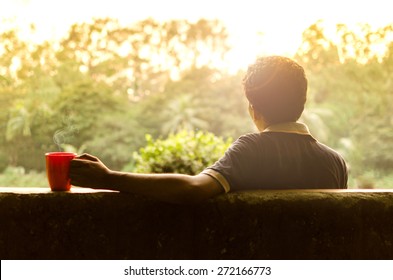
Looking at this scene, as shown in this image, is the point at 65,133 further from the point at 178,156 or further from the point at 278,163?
the point at 178,156

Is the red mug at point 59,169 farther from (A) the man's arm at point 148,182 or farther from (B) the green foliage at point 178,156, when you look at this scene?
(B) the green foliage at point 178,156

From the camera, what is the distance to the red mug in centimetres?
152

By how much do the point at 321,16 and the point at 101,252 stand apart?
1418cm

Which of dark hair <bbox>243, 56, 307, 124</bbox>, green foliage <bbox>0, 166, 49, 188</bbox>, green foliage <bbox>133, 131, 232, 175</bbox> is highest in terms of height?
dark hair <bbox>243, 56, 307, 124</bbox>

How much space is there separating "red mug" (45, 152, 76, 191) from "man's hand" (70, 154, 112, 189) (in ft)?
0.10

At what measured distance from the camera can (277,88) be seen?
1643mm

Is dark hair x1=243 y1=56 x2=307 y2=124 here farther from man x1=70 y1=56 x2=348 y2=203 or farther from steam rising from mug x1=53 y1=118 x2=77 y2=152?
steam rising from mug x1=53 y1=118 x2=77 y2=152

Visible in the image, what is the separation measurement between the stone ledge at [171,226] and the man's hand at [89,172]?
0.19 ft

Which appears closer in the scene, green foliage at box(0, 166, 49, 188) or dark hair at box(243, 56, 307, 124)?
dark hair at box(243, 56, 307, 124)

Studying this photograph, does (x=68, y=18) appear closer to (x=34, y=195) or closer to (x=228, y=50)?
(x=228, y=50)

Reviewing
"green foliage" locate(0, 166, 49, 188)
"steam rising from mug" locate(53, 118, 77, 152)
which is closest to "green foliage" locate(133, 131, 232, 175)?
"steam rising from mug" locate(53, 118, 77, 152)

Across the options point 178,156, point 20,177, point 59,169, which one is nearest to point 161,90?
point 20,177

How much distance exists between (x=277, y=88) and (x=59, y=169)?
0.72 meters

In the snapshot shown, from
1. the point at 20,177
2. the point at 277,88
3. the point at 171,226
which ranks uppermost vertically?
the point at 277,88
